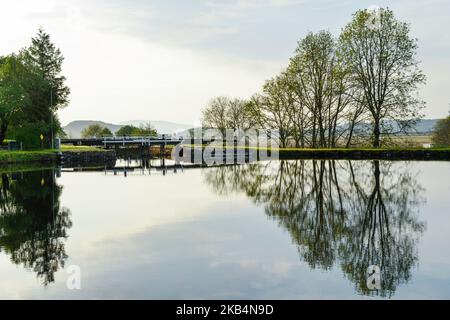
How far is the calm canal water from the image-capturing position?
27.1ft

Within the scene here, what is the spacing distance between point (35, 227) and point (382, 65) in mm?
43158

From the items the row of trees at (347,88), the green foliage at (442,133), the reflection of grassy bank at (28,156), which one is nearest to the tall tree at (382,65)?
the row of trees at (347,88)

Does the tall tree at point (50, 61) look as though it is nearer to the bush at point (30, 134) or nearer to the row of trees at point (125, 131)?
the bush at point (30, 134)

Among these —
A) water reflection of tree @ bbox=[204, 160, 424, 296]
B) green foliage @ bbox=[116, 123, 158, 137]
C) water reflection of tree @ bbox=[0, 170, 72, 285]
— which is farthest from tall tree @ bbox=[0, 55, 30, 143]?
green foliage @ bbox=[116, 123, 158, 137]

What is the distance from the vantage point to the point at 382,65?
4841 cm

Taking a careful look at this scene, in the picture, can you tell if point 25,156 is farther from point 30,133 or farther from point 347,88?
point 347,88

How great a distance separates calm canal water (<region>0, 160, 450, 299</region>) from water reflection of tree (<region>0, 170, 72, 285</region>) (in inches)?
1.6

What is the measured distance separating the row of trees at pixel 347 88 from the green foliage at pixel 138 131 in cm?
4436

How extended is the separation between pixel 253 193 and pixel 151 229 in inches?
333

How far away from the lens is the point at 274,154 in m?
52.1

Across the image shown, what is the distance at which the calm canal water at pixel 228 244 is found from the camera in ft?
27.1

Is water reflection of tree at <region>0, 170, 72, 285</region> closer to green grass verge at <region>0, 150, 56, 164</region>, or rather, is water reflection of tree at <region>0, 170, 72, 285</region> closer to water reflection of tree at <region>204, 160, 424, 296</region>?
water reflection of tree at <region>204, 160, 424, 296</region>

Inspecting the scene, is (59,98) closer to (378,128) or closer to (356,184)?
(378,128)

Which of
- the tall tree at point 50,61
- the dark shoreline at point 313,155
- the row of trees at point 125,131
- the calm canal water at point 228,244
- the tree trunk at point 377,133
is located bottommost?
the calm canal water at point 228,244
